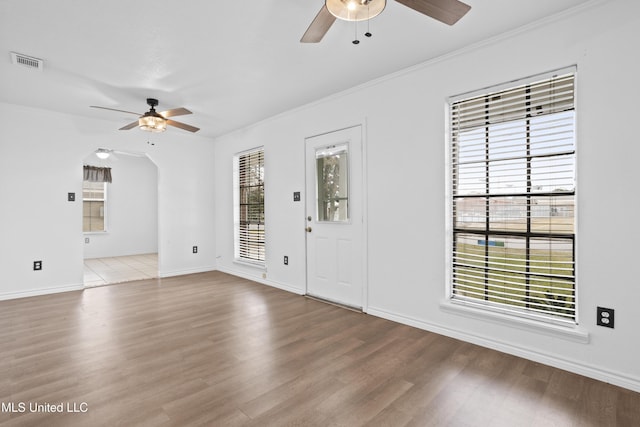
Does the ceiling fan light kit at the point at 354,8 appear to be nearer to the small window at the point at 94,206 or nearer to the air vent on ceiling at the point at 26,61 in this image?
the air vent on ceiling at the point at 26,61

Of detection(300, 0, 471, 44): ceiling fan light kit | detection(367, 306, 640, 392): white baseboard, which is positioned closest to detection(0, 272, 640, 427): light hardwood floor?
detection(367, 306, 640, 392): white baseboard

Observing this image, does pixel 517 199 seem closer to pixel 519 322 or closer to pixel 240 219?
pixel 519 322

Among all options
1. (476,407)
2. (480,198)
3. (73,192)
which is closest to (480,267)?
(480,198)

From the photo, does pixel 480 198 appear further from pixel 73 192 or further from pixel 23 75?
pixel 73 192

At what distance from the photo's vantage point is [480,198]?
2.86 metres

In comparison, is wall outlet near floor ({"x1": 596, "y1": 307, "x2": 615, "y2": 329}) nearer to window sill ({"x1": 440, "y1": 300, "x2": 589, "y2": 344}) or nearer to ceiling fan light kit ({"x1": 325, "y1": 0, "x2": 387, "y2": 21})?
window sill ({"x1": 440, "y1": 300, "x2": 589, "y2": 344})

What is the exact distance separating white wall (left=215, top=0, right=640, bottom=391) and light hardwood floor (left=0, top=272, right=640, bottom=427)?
22cm

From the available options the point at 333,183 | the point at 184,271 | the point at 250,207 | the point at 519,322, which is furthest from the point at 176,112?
the point at 519,322

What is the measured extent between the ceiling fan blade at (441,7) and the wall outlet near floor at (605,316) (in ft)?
7.09

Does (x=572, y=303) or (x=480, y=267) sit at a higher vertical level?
(x=480, y=267)

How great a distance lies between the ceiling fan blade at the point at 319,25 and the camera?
182 centimetres

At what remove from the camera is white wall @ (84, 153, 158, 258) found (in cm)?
787

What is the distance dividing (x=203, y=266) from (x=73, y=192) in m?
2.38

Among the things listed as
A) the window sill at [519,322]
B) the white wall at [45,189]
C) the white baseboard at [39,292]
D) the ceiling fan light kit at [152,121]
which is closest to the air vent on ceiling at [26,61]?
the ceiling fan light kit at [152,121]
